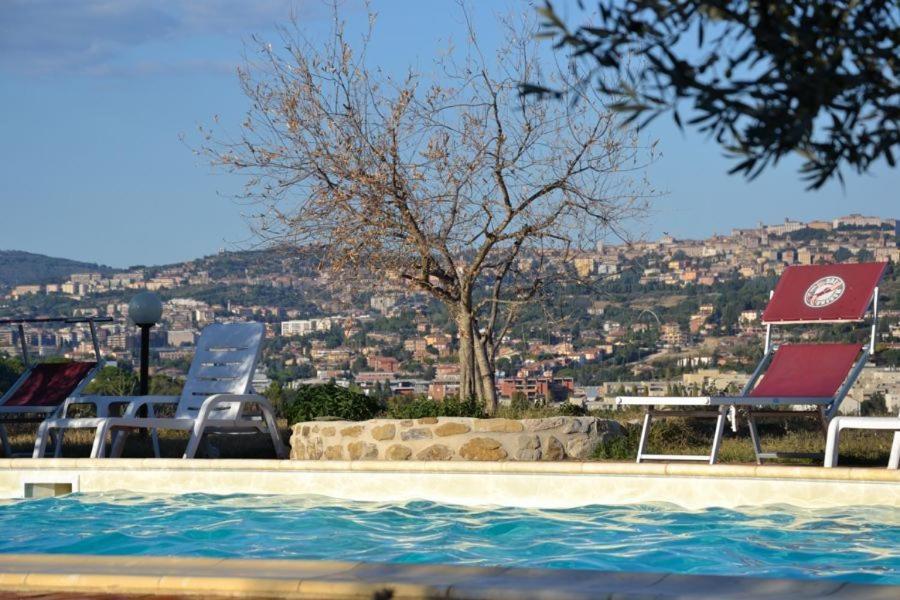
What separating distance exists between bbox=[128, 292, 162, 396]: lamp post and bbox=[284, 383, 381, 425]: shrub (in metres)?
2.07

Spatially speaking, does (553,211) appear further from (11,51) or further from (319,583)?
(11,51)

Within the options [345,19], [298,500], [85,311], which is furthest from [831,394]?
[85,311]

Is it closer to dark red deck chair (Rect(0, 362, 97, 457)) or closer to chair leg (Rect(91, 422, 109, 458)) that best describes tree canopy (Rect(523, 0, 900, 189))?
chair leg (Rect(91, 422, 109, 458))

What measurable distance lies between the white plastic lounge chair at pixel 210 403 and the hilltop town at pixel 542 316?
3.23 ft

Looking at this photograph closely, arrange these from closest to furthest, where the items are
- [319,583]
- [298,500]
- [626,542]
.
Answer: [319,583] → [626,542] → [298,500]

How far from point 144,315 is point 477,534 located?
566 cm

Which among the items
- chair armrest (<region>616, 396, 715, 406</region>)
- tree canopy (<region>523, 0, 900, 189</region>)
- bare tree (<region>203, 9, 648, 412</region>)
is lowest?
chair armrest (<region>616, 396, 715, 406</region>)

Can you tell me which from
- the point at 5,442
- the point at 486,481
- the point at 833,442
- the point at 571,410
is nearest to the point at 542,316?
the point at 571,410

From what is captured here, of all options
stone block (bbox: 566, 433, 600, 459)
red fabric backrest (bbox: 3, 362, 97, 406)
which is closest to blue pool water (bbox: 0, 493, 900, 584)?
stone block (bbox: 566, 433, 600, 459)

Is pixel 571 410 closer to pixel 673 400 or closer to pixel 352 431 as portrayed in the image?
pixel 352 431

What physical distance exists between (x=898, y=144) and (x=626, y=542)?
4.02 meters

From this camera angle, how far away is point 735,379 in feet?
37.8

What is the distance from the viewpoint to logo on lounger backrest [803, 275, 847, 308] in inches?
326

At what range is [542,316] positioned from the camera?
12.8 metres
